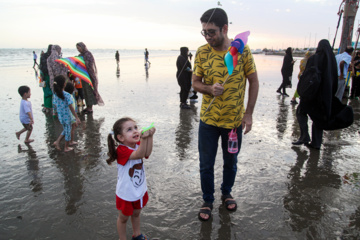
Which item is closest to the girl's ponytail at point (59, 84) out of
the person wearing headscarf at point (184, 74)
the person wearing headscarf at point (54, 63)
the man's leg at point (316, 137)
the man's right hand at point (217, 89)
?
the person wearing headscarf at point (54, 63)

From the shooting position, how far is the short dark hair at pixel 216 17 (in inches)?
95.3

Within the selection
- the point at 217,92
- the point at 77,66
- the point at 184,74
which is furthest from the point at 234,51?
the point at 184,74

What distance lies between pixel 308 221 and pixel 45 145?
487cm

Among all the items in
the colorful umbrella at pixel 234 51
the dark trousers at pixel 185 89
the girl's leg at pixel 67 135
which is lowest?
the girl's leg at pixel 67 135

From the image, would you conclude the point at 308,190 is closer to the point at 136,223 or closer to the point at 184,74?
the point at 136,223

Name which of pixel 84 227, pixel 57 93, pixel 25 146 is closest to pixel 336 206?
pixel 84 227

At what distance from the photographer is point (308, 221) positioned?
8.96 ft

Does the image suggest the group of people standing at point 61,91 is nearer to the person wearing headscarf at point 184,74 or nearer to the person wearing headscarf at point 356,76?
the person wearing headscarf at point 184,74

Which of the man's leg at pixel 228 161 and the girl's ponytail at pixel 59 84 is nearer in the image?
the man's leg at pixel 228 161

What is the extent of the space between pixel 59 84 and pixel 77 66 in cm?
263

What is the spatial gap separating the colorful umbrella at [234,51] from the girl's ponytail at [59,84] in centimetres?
339

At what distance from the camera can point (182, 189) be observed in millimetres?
3369

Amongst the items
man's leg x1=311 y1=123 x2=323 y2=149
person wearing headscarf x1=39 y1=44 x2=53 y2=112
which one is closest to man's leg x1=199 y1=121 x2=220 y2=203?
man's leg x1=311 y1=123 x2=323 y2=149

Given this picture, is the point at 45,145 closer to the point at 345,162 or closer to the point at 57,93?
the point at 57,93
